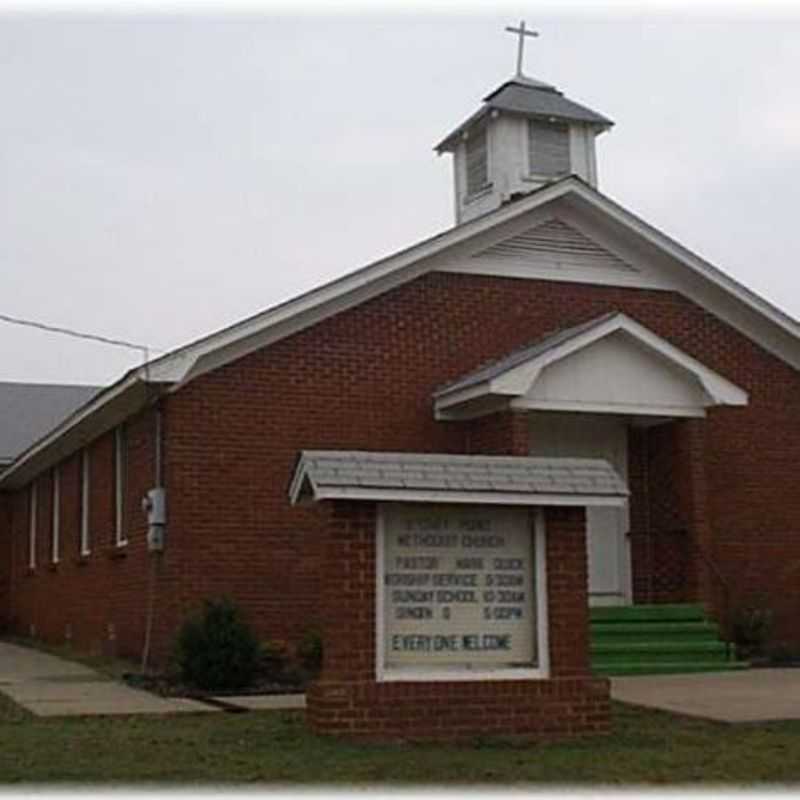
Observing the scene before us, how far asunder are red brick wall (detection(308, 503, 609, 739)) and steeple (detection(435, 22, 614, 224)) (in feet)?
34.7

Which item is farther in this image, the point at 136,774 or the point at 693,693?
the point at 693,693

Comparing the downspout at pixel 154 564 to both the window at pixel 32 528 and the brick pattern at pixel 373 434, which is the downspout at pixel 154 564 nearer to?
the brick pattern at pixel 373 434

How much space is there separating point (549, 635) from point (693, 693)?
133 inches

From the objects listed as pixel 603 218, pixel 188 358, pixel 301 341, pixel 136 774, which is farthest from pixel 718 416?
pixel 136 774

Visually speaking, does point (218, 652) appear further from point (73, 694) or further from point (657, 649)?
point (657, 649)

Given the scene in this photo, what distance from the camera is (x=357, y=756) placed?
931 centimetres

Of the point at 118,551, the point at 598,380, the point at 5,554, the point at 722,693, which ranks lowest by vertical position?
the point at 722,693

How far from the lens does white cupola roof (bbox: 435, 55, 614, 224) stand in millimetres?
20516

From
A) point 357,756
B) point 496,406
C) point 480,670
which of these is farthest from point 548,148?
→ point 357,756

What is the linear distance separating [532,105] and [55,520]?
10.8 metres

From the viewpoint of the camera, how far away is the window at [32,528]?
1075 inches

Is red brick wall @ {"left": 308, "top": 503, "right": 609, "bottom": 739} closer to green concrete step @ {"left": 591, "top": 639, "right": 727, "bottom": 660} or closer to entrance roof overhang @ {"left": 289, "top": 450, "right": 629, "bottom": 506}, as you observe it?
A: entrance roof overhang @ {"left": 289, "top": 450, "right": 629, "bottom": 506}

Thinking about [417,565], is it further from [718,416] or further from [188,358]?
[718,416]

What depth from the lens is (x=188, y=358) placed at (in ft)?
→ 53.3
